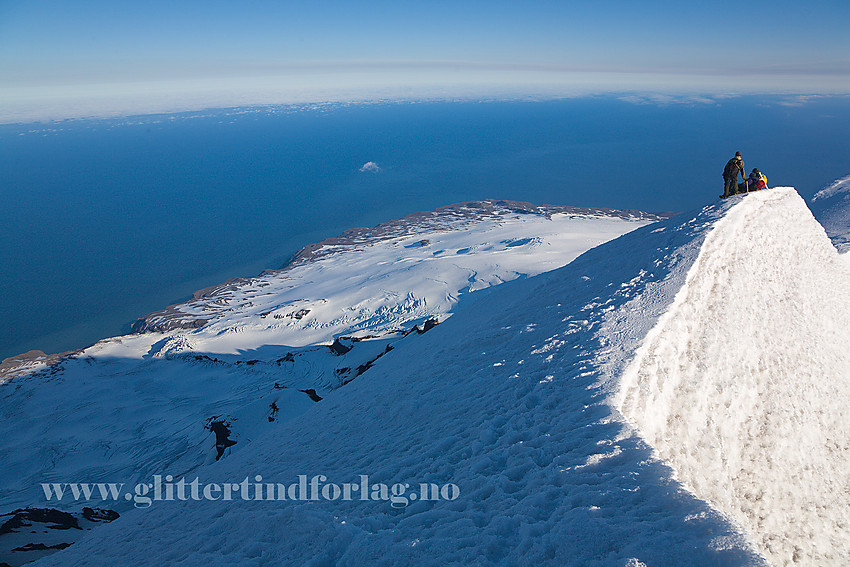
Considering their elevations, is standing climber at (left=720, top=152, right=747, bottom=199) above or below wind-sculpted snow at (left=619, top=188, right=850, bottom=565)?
above

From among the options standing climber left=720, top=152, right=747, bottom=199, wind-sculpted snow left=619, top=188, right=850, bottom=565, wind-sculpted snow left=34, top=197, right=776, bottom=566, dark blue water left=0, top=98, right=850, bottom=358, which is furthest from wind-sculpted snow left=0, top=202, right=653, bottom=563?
dark blue water left=0, top=98, right=850, bottom=358

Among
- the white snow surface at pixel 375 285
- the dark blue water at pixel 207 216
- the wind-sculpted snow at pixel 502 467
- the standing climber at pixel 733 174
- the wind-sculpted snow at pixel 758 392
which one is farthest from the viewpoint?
the dark blue water at pixel 207 216

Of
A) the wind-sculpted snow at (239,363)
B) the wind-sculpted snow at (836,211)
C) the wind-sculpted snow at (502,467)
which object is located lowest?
the wind-sculpted snow at (239,363)

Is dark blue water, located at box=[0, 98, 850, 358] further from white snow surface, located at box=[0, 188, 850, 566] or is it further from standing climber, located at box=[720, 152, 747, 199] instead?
standing climber, located at box=[720, 152, 747, 199]

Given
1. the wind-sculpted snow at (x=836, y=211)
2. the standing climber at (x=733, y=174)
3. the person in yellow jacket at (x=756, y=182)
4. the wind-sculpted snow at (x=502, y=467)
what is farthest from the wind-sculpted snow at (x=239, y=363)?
the wind-sculpted snow at (x=836, y=211)

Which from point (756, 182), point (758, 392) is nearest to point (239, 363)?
point (758, 392)

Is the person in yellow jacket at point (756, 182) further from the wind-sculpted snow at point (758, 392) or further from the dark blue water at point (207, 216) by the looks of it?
the dark blue water at point (207, 216)

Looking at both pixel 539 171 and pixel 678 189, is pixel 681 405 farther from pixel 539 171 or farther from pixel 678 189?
pixel 539 171

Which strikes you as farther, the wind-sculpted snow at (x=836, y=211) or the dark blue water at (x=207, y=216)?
the dark blue water at (x=207, y=216)
